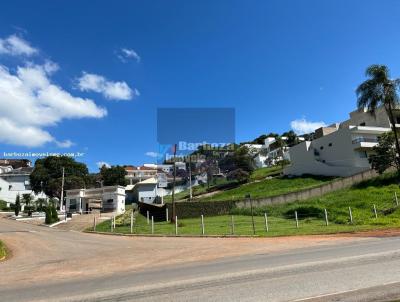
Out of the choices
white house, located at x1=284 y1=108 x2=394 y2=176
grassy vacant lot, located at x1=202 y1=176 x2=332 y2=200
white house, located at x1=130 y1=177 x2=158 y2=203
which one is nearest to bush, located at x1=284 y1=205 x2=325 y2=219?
grassy vacant lot, located at x1=202 y1=176 x2=332 y2=200

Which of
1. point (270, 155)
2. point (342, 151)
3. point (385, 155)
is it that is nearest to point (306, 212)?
point (385, 155)

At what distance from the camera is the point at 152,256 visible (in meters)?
17.5

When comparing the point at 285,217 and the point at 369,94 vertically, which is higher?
the point at 369,94

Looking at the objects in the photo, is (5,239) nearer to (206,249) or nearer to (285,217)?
(206,249)

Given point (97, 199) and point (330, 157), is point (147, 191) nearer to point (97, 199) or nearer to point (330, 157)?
point (97, 199)

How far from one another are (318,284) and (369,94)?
3759 cm

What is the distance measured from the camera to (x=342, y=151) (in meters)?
61.6

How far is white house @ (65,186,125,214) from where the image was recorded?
61.7 meters

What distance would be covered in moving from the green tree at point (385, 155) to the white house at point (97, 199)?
36.5 m

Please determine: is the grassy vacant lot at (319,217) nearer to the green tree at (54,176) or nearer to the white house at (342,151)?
the white house at (342,151)

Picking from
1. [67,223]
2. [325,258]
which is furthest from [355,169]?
[325,258]

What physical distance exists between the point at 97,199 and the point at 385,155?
4203 centimetres

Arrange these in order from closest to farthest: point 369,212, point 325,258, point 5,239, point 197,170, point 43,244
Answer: point 325,258, point 43,244, point 5,239, point 369,212, point 197,170

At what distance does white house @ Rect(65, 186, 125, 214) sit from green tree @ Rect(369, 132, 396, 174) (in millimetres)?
36501
